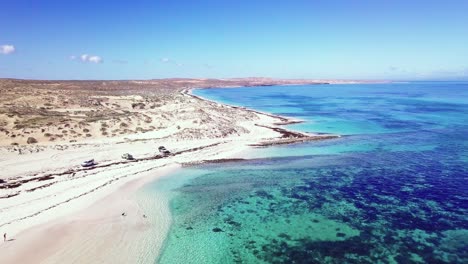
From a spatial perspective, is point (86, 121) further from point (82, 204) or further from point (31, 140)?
point (82, 204)

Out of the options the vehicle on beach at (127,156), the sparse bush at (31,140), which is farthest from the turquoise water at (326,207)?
the sparse bush at (31,140)

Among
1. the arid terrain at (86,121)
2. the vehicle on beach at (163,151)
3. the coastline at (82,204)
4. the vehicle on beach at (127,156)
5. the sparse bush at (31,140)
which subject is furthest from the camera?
the arid terrain at (86,121)

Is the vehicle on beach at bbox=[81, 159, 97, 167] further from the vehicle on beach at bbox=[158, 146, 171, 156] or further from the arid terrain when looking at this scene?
the arid terrain

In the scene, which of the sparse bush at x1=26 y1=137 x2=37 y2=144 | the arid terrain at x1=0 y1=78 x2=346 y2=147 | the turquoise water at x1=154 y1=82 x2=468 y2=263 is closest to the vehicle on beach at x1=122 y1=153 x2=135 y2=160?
the turquoise water at x1=154 y1=82 x2=468 y2=263

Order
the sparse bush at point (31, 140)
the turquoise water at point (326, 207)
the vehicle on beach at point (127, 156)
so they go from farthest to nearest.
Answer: the sparse bush at point (31, 140) → the vehicle on beach at point (127, 156) → the turquoise water at point (326, 207)

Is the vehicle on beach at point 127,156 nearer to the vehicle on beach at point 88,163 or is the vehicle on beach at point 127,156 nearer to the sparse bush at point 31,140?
the vehicle on beach at point 88,163

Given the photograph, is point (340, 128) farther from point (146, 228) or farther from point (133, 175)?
point (146, 228)

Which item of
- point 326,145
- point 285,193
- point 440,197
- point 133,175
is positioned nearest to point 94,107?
point 133,175
